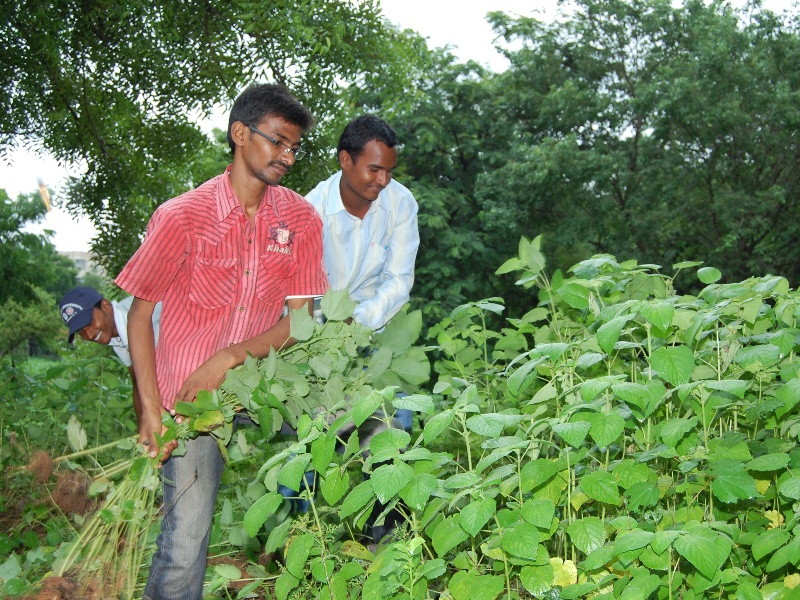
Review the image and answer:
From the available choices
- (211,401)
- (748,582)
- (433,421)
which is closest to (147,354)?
(211,401)

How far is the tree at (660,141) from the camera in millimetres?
16750

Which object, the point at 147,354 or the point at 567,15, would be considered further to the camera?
the point at 567,15

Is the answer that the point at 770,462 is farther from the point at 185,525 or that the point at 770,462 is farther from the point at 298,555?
the point at 185,525

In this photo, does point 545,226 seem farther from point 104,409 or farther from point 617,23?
point 104,409

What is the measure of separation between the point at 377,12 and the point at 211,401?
109 inches

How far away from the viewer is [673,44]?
19.4 m

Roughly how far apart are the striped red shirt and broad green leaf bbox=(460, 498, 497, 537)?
3.38ft

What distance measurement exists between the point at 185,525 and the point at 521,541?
1.01 meters

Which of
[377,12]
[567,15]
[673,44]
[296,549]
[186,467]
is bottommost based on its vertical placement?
[296,549]

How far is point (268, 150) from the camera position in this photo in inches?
106

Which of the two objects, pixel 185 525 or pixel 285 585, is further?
pixel 185 525

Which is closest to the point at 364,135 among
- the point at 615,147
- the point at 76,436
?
the point at 76,436

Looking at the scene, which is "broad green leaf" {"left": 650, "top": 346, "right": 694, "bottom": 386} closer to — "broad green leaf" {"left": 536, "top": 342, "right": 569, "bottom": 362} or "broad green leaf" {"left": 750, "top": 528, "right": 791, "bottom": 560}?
"broad green leaf" {"left": 536, "top": 342, "right": 569, "bottom": 362}

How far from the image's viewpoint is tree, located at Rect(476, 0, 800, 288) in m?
16.8
